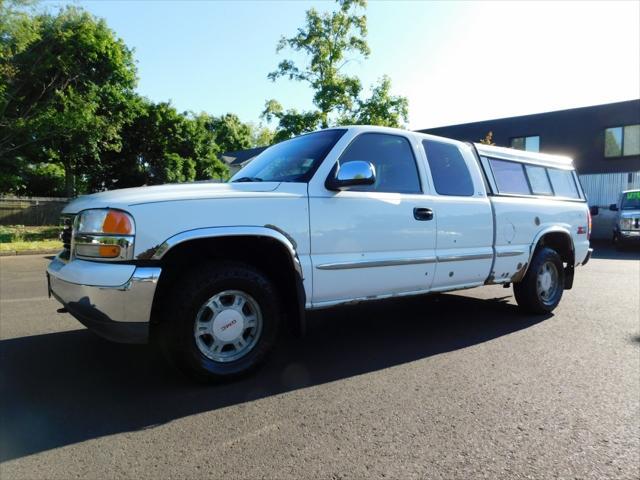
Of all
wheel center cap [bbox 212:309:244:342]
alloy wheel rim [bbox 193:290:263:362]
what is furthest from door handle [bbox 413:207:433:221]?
wheel center cap [bbox 212:309:244:342]

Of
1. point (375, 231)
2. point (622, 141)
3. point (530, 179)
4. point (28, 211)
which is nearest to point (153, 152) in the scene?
point (28, 211)

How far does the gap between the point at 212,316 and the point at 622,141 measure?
79.6ft

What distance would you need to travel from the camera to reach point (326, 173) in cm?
357

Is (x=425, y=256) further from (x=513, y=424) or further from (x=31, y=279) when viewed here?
(x=31, y=279)

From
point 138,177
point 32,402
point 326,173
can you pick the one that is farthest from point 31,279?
point 138,177

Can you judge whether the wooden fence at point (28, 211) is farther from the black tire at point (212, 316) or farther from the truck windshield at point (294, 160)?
the black tire at point (212, 316)

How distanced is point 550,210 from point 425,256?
7.69 ft

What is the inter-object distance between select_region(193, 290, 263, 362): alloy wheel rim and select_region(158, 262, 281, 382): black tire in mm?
23

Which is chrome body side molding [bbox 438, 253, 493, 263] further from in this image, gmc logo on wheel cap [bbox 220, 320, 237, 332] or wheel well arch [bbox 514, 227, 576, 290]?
gmc logo on wheel cap [bbox 220, 320, 237, 332]

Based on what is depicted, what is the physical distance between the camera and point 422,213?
4055 mm

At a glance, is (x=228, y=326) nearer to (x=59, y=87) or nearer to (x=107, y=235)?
(x=107, y=235)

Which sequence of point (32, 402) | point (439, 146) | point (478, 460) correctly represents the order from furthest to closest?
1. point (439, 146)
2. point (32, 402)
3. point (478, 460)

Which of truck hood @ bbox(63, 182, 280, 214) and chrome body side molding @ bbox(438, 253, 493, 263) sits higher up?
truck hood @ bbox(63, 182, 280, 214)

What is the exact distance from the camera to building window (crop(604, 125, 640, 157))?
21.0m
